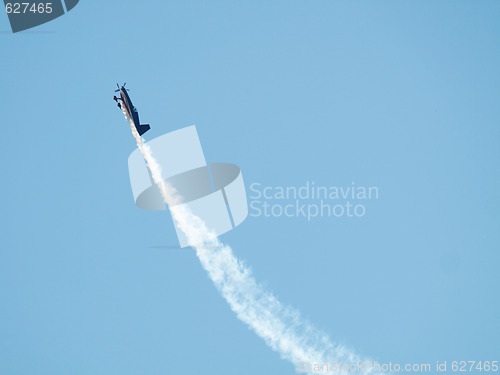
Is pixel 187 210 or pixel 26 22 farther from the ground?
pixel 26 22

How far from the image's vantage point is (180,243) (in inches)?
1412

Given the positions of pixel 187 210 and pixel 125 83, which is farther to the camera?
pixel 187 210

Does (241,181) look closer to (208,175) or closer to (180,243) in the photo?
(208,175)

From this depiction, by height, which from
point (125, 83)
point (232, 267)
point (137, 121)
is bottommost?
point (232, 267)

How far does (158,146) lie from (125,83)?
4125mm

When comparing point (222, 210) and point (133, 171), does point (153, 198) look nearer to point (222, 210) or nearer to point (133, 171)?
point (133, 171)

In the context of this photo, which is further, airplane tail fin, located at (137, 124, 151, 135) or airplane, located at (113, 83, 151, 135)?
airplane tail fin, located at (137, 124, 151, 135)

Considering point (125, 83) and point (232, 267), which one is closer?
point (125, 83)

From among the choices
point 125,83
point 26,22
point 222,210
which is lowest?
point 222,210

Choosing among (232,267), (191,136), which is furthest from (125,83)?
(232,267)

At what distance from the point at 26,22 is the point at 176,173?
38.9 feet

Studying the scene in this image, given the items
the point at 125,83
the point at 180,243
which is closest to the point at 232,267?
the point at 180,243

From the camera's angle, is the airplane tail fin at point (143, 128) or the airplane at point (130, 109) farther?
the airplane tail fin at point (143, 128)

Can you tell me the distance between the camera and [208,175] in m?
35.7
